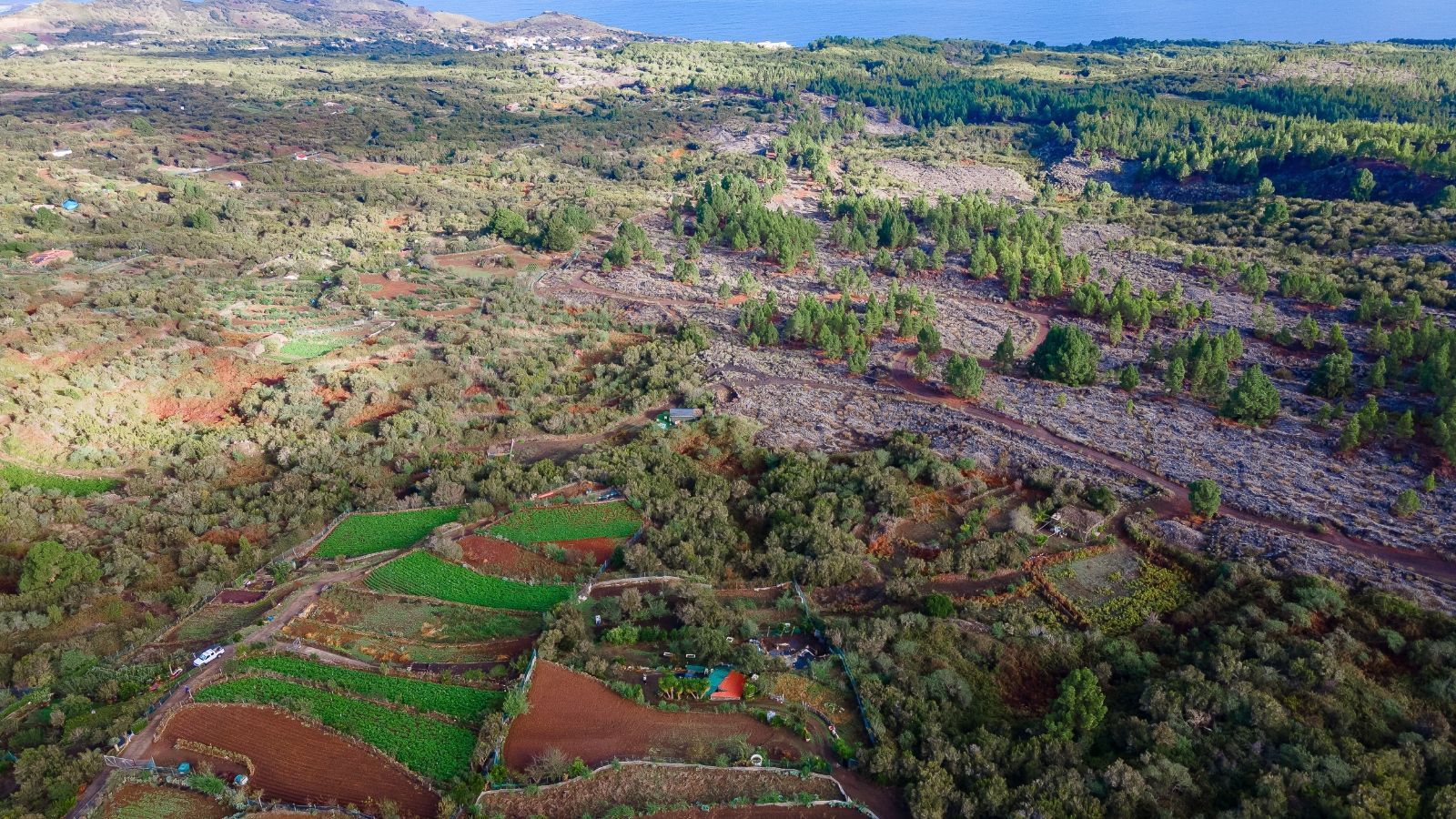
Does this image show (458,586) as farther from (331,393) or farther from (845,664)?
(331,393)

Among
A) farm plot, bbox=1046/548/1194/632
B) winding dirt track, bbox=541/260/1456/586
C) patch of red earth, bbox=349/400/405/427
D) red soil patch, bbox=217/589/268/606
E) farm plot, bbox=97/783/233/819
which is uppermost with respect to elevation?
winding dirt track, bbox=541/260/1456/586

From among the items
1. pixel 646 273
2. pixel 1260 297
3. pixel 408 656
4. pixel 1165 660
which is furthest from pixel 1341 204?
pixel 408 656

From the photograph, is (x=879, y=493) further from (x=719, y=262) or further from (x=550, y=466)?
(x=719, y=262)

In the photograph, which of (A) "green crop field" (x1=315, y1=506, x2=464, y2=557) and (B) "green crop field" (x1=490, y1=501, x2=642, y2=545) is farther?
(B) "green crop field" (x1=490, y1=501, x2=642, y2=545)

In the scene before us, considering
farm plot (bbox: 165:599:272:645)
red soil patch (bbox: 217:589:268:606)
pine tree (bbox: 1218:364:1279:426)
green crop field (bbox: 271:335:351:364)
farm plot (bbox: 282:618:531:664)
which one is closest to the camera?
farm plot (bbox: 282:618:531:664)

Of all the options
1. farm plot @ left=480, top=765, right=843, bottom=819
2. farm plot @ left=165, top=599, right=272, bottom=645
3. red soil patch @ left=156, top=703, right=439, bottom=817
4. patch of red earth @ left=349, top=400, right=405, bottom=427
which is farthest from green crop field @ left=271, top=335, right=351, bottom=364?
farm plot @ left=480, top=765, right=843, bottom=819

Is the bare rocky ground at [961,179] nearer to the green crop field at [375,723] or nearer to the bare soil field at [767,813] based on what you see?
the bare soil field at [767,813]

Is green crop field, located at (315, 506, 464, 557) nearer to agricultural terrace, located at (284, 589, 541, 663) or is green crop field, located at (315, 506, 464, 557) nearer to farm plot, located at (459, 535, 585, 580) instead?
farm plot, located at (459, 535, 585, 580)

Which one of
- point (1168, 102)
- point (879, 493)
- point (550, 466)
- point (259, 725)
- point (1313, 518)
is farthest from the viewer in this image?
point (1168, 102)

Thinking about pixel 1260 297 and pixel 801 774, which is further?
pixel 1260 297
